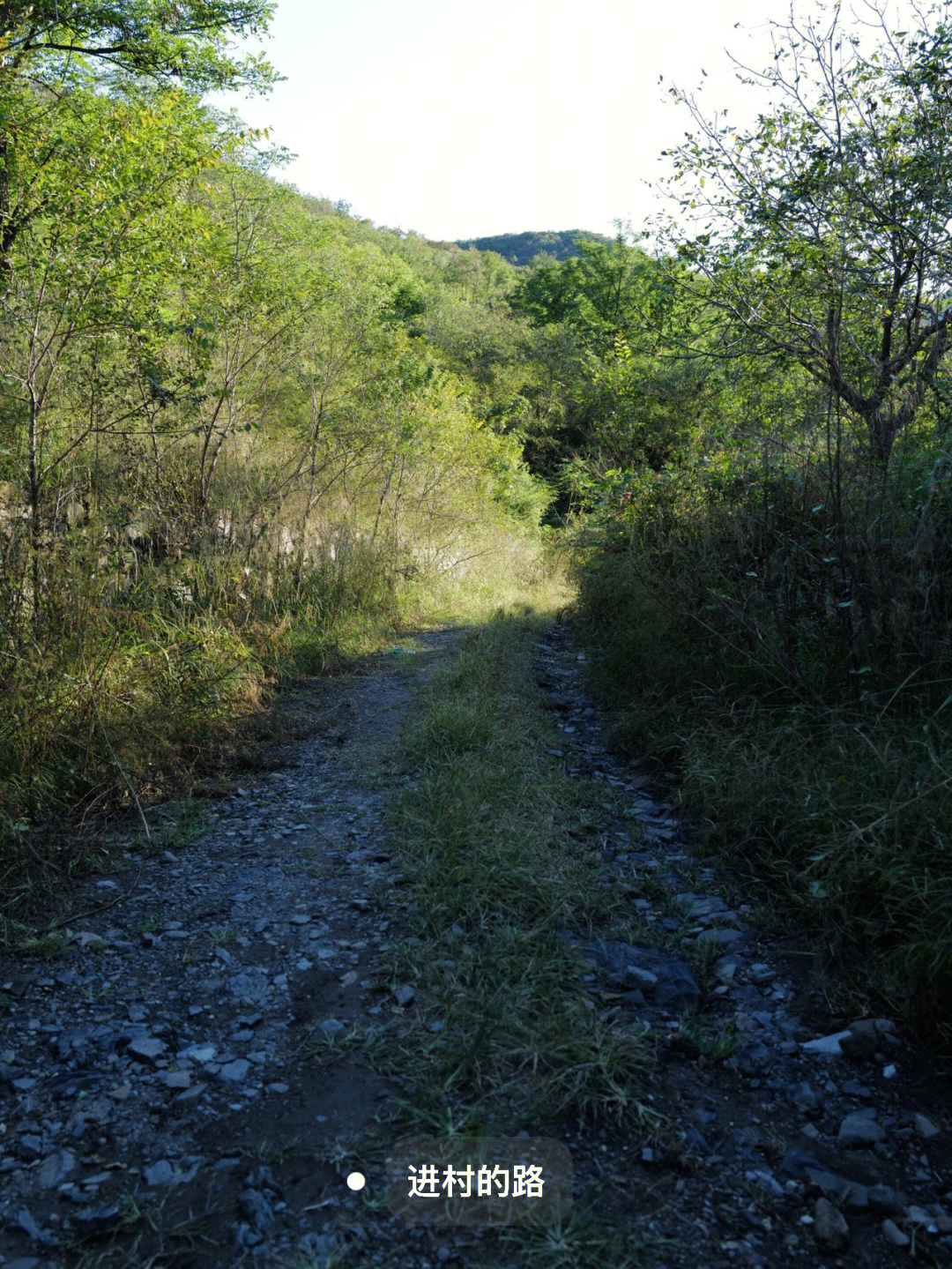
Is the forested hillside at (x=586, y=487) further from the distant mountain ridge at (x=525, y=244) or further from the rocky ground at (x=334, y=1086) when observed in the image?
the distant mountain ridge at (x=525, y=244)

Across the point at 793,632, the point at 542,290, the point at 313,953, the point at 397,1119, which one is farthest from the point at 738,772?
the point at 542,290

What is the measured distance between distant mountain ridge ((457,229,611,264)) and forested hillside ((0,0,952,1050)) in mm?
81143

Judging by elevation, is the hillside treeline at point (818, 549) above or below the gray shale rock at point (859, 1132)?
above

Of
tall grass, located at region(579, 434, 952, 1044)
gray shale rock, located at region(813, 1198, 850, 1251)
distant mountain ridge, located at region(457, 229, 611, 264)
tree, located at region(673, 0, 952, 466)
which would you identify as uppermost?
distant mountain ridge, located at region(457, 229, 611, 264)

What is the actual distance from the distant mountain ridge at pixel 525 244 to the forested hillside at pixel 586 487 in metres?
81.1

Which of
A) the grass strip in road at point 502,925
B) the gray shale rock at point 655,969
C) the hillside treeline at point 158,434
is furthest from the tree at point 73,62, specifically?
the gray shale rock at point 655,969

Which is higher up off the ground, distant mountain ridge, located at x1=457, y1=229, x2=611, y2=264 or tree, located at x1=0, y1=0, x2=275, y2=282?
distant mountain ridge, located at x1=457, y1=229, x2=611, y2=264

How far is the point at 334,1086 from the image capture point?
232cm

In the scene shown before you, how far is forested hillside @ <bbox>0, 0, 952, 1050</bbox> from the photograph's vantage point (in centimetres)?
366

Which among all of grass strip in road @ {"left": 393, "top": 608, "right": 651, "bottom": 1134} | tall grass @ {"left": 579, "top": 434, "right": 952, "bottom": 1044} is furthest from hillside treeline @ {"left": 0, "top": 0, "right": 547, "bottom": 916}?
tall grass @ {"left": 579, "top": 434, "right": 952, "bottom": 1044}

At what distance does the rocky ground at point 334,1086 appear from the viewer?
1.89 m

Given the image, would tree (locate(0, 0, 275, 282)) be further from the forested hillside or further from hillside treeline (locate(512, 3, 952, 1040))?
hillside treeline (locate(512, 3, 952, 1040))

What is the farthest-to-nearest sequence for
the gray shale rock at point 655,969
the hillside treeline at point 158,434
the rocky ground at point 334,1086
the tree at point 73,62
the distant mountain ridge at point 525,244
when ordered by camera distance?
1. the distant mountain ridge at point 525,244
2. the tree at point 73,62
3. the hillside treeline at point 158,434
4. the gray shale rock at point 655,969
5. the rocky ground at point 334,1086

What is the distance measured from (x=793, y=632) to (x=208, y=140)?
6208 millimetres
